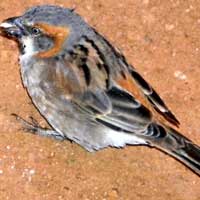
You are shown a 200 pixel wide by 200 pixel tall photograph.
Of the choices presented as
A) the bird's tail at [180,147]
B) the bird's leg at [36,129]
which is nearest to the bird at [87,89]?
the bird's tail at [180,147]

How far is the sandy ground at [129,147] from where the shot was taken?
24.1ft

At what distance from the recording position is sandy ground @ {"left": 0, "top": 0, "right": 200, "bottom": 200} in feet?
24.1

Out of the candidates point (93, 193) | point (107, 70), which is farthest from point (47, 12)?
point (93, 193)

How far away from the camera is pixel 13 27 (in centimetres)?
723

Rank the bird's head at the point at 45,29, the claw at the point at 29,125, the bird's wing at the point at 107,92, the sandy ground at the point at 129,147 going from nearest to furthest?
1. the bird's wing at the point at 107,92
2. the bird's head at the point at 45,29
3. the sandy ground at the point at 129,147
4. the claw at the point at 29,125

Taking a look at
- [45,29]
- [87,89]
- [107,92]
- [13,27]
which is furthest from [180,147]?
[13,27]

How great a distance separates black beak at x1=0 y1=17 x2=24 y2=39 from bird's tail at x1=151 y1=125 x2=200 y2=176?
1480 mm

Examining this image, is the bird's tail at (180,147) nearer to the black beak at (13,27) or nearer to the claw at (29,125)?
the claw at (29,125)

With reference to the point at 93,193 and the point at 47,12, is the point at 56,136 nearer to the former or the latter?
the point at 93,193

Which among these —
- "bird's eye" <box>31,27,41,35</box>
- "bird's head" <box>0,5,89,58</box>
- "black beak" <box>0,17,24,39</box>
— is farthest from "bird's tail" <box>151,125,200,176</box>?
"black beak" <box>0,17,24,39</box>

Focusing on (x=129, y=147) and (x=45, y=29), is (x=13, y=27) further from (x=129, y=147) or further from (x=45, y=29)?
(x=129, y=147)

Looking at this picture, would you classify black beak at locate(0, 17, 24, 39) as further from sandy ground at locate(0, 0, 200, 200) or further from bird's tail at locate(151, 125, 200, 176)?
bird's tail at locate(151, 125, 200, 176)

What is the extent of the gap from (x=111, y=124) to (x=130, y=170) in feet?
2.28

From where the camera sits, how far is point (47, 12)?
23.3 feet
